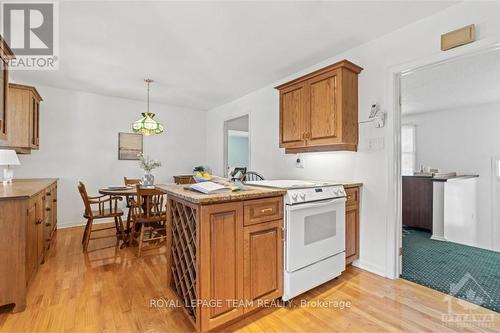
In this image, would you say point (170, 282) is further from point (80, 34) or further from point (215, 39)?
point (80, 34)

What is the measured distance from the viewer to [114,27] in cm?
227

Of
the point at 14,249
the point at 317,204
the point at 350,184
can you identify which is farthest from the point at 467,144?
the point at 14,249

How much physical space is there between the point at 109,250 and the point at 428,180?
5.16m

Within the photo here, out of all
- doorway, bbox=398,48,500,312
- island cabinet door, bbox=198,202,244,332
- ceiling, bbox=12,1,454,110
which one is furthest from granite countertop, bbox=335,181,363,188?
ceiling, bbox=12,1,454,110

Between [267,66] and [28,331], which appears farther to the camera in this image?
[267,66]

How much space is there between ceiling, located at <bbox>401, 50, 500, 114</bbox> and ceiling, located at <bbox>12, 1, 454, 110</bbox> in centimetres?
82

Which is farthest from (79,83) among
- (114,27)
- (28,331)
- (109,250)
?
(28,331)

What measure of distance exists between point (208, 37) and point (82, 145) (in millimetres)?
3399

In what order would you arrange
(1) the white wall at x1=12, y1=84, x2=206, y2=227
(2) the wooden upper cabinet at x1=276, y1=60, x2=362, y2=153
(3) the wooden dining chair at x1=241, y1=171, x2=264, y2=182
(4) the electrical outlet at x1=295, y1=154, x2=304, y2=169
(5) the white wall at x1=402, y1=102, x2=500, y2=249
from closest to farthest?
(2) the wooden upper cabinet at x1=276, y1=60, x2=362, y2=153
(3) the wooden dining chair at x1=241, y1=171, x2=264, y2=182
(4) the electrical outlet at x1=295, y1=154, x2=304, y2=169
(1) the white wall at x1=12, y1=84, x2=206, y2=227
(5) the white wall at x1=402, y1=102, x2=500, y2=249

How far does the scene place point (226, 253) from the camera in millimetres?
1602

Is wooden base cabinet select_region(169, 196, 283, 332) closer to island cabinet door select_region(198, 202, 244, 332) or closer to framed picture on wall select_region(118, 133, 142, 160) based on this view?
island cabinet door select_region(198, 202, 244, 332)

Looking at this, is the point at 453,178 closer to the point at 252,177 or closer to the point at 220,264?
the point at 252,177

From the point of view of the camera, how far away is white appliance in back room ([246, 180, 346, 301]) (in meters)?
1.88

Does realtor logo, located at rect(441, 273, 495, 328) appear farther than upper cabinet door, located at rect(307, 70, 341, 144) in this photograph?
No
